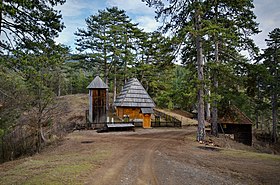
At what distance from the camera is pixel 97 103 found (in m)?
21.6

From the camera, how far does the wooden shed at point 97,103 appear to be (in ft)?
70.3

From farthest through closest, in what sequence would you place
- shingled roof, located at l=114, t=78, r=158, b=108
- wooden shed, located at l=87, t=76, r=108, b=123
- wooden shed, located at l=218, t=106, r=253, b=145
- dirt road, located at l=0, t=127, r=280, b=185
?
shingled roof, located at l=114, t=78, r=158, b=108
wooden shed, located at l=87, t=76, r=108, b=123
wooden shed, located at l=218, t=106, r=253, b=145
dirt road, located at l=0, t=127, r=280, b=185

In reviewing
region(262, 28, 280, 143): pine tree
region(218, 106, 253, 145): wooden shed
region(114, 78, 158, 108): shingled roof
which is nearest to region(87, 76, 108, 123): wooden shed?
region(114, 78, 158, 108): shingled roof

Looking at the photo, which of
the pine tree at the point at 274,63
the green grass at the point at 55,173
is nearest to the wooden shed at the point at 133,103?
the pine tree at the point at 274,63

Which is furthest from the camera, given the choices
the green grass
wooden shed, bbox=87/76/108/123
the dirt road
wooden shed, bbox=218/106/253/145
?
wooden shed, bbox=87/76/108/123

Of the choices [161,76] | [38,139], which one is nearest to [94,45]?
[161,76]

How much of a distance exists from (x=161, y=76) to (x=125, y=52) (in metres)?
7.62

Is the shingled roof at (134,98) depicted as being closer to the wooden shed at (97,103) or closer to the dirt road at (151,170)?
the wooden shed at (97,103)

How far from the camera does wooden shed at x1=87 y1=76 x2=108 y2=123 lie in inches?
843

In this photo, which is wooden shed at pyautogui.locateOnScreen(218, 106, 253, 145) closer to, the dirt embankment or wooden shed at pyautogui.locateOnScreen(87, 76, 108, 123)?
the dirt embankment

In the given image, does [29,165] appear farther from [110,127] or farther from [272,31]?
[272,31]

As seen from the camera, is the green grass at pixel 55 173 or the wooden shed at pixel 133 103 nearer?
the green grass at pixel 55 173

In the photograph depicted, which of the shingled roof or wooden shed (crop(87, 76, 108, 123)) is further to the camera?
the shingled roof

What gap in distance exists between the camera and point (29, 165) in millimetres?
8156
